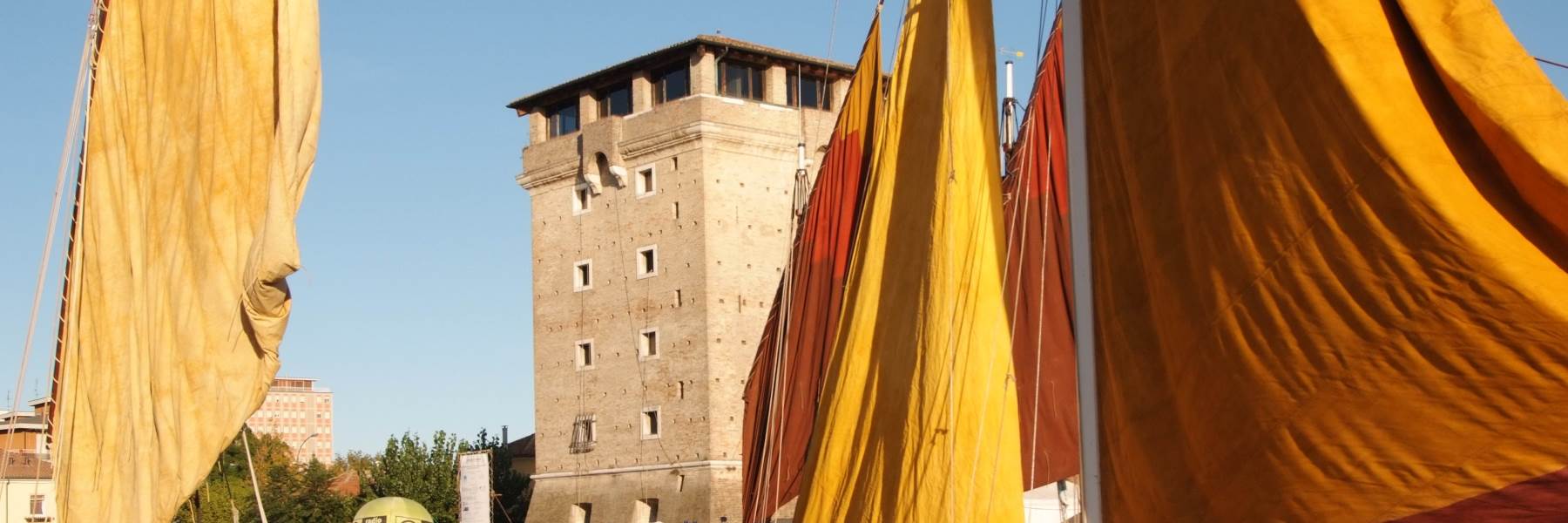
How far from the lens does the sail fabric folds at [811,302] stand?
43.7ft

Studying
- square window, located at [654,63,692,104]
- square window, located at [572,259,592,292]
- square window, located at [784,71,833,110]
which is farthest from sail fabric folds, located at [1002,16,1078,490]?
square window, located at [572,259,592,292]

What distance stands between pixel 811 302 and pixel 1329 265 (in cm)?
926

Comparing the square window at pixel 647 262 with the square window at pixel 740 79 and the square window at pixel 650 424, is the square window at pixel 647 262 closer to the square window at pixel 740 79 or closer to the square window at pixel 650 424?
the square window at pixel 650 424

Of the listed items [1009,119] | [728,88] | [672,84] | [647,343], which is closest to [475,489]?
[647,343]

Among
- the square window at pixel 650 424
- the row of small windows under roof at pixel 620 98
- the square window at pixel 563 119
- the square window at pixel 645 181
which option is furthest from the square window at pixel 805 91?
the square window at pixel 650 424

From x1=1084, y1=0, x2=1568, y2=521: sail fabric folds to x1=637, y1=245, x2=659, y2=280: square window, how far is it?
36259 millimetres

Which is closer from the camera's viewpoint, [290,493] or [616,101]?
[616,101]

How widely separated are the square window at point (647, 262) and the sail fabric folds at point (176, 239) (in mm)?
32397

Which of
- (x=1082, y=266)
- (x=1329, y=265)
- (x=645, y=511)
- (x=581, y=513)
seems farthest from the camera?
(x=581, y=513)

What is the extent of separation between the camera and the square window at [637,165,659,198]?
1690 inches

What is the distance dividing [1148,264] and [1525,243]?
1.61 m

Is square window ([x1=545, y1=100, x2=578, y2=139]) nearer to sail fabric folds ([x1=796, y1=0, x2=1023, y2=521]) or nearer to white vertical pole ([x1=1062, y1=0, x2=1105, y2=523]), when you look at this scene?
sail fabric folds ([x1=796, y1=0, x2=1023, y2=521])

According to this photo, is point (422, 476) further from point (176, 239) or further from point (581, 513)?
point (176, 239)

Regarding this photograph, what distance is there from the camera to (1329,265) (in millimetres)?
5309
